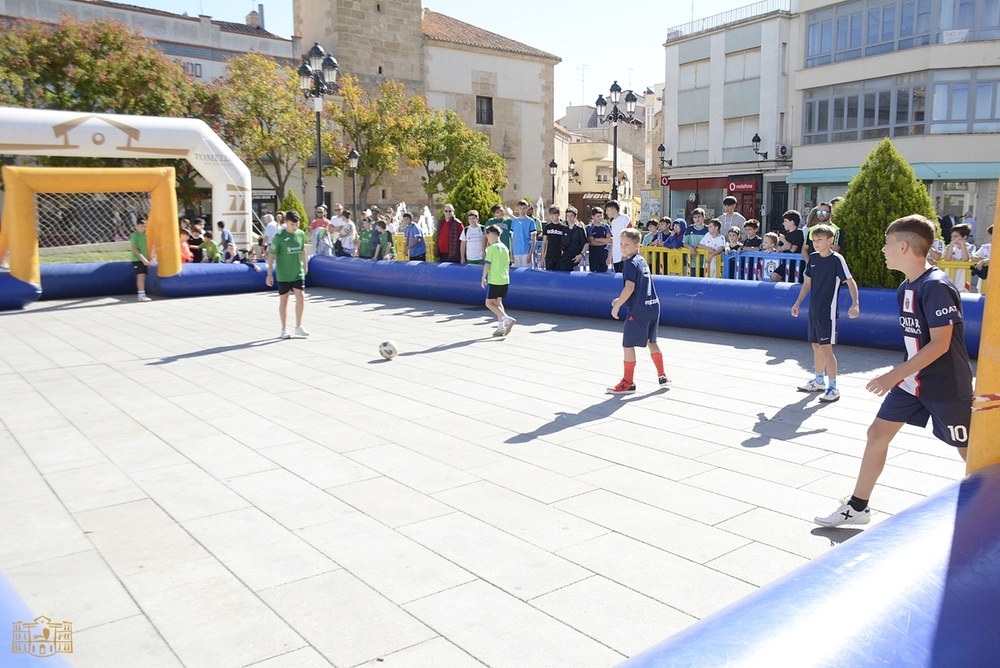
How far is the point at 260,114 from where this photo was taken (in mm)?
35375

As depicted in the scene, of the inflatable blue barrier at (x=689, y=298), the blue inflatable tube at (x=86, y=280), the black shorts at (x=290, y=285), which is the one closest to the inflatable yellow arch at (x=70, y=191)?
the blue inflatable tube at (x=86, y=280)

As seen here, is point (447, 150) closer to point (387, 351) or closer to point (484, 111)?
point (484, 111)

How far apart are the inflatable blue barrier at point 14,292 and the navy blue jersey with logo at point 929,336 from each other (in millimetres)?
15675

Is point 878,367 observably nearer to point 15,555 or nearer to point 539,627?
point 539,627

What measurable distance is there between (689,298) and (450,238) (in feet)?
20.6

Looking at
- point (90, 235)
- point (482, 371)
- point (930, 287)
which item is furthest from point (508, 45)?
point (930, 287)

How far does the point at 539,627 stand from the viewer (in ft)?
11.6

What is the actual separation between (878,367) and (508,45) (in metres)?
46.8

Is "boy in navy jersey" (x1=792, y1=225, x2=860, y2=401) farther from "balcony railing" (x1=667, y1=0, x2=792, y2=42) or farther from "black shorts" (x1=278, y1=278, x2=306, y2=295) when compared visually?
"balcony railing" (x1=667, y1=0, x2=792, y2=42)

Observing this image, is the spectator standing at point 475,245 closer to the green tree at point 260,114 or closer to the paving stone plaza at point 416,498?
the paving stone plaza at point 416,498

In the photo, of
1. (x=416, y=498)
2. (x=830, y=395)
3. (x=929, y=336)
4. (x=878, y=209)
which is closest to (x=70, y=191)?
(x=416, y=498)

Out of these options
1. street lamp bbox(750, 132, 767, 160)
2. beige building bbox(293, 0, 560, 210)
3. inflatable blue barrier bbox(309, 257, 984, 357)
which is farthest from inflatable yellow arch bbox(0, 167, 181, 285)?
beige building bbox(293, 0, 560, 210)

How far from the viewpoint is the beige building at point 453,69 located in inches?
1780

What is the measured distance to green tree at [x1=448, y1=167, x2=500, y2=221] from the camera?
18.1 meters
